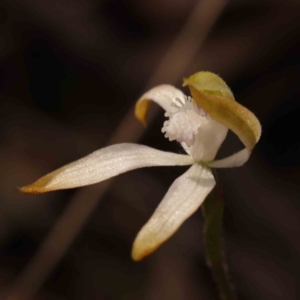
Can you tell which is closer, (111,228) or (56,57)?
(111,228)

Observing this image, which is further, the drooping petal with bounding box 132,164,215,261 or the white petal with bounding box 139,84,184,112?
the white petal with bounding box 139,84,184,112

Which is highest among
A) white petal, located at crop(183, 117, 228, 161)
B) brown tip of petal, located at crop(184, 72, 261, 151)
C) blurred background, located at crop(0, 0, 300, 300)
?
brown tip of petal, located at crop(184, 72, 261, 151)

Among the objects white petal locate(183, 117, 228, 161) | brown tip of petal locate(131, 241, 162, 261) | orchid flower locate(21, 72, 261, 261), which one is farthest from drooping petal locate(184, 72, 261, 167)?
brown tip of petal locate(131, 241, 162, 261)

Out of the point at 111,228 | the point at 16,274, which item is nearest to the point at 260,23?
the point at 111,228

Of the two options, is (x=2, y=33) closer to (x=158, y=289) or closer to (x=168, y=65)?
(x=168, y=65)

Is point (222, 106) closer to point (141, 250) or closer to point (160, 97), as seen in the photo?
point (141, 250)

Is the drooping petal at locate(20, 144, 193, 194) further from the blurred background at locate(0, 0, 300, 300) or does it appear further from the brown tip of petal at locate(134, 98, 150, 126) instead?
the blurred background at locate(0, 0, 300, 300)

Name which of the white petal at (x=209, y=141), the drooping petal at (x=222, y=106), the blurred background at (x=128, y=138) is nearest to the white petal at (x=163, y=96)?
the white petal at (x=209, y=141)

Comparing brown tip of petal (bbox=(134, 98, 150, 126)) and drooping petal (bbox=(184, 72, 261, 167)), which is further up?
drooping petal (bbox=(184, 72, 261, 167))
